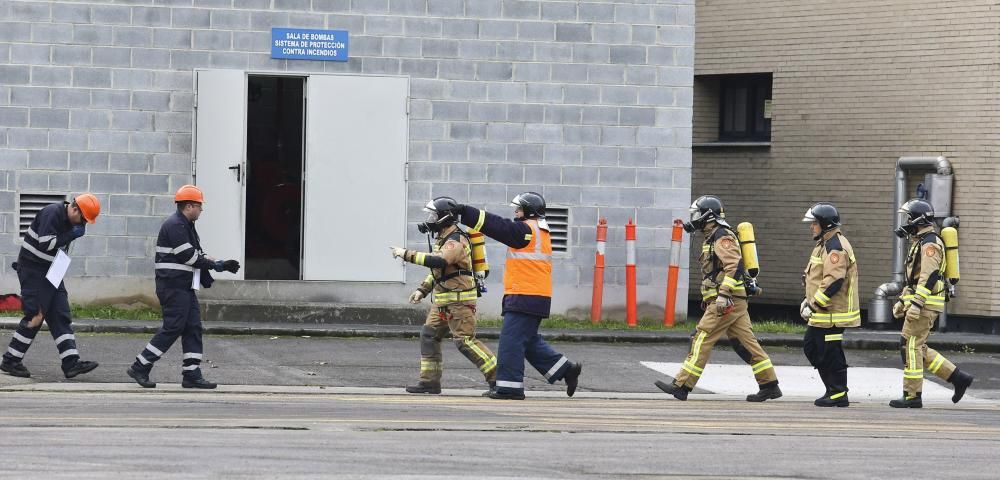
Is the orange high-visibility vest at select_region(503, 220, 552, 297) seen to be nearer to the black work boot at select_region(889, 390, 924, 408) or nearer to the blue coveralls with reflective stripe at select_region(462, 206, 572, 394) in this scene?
the blue coveralls with reflective stripe at select_region(462, 206, 572, 394)

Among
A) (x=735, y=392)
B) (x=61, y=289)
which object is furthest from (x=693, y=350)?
(x=61, y=289)

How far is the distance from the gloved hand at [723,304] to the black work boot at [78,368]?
17.6ft

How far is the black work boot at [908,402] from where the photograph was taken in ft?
44.1

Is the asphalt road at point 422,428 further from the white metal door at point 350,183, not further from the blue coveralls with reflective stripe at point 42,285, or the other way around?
the white metal door at point 350,183

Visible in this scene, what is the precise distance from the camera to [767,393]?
13609mm

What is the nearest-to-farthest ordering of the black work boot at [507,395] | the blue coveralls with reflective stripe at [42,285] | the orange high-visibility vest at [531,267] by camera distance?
the black work boot at [507,395] < the orange high-visibility vest at [531,267] < the blue coveralls with reflective stripe at [42,285]

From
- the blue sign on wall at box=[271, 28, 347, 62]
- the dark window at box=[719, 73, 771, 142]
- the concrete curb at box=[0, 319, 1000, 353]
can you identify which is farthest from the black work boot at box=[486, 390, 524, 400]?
the dark window at box=[719, 73, 771, 142]

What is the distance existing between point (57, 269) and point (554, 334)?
6299 millimetres

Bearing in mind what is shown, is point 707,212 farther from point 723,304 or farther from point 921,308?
point 921,308

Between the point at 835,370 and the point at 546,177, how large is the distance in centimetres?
632

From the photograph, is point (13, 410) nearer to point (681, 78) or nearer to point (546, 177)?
point (546, 177)

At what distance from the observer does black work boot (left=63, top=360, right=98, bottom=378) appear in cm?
1326

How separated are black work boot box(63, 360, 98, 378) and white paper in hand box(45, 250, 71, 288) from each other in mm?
697

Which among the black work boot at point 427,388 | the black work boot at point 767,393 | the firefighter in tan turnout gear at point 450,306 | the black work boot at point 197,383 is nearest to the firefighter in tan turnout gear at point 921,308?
the black work boot at point 767,393
